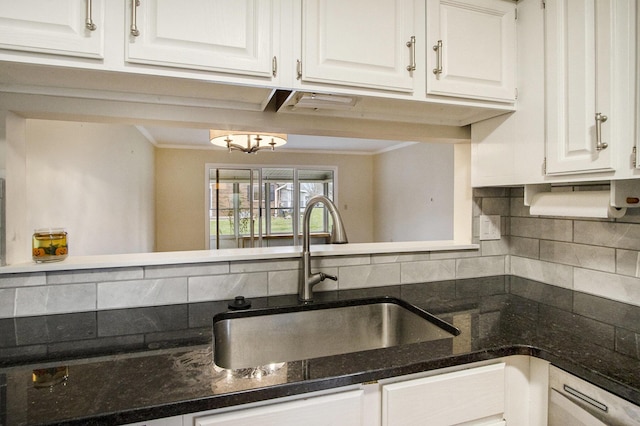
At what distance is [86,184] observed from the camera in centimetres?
238

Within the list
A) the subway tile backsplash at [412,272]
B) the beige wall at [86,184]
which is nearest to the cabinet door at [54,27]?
the subway tile backsplash at [412,272]

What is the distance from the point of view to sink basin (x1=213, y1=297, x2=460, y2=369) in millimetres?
1176

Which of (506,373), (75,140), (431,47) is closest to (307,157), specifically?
(75,140)

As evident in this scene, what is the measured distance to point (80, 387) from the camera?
702 mm

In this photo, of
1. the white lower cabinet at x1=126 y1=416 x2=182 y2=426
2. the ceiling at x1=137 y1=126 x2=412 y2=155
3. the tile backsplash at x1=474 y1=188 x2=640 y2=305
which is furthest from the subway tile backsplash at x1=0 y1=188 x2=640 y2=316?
the ceiling at x1=137 y1=126 x2=412 y2=155

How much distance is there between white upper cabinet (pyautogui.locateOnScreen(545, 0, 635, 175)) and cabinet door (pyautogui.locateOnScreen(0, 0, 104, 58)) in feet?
4.83

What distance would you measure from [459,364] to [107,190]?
3.03m

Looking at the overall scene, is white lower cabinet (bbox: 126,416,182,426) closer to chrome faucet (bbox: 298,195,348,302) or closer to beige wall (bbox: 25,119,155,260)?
chrome faucet (bbox: 298,195,348,302)

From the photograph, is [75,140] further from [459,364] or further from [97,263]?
[459,364]

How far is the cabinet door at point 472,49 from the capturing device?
123 cm

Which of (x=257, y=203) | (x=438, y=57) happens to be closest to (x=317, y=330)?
(x=438, y=57)

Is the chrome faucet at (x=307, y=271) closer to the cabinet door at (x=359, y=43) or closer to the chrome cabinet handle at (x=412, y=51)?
the cabinet door at (x=359, y=43)

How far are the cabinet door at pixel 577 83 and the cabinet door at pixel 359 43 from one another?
0.51 meters

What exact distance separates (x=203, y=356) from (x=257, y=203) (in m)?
5.75
